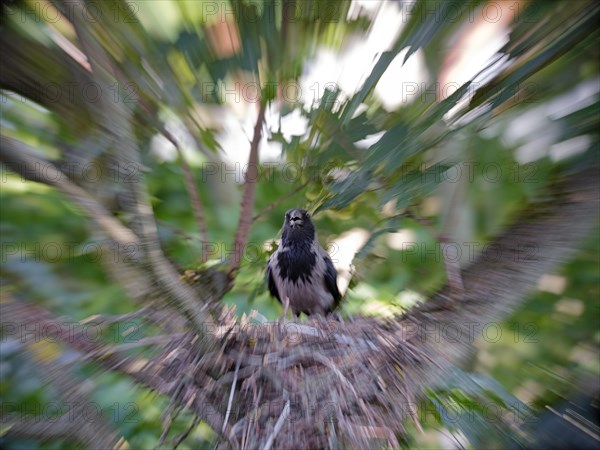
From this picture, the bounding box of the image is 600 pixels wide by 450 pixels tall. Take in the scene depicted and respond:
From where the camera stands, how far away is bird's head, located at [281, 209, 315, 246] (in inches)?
94.7

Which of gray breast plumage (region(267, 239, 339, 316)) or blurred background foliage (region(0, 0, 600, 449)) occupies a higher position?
blurred background foliage (region(0, 0, 600, 449))

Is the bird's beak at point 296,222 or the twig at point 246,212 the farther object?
the bird's beak at point 296,222

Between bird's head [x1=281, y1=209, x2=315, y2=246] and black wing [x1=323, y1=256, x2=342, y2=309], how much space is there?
0.76ft

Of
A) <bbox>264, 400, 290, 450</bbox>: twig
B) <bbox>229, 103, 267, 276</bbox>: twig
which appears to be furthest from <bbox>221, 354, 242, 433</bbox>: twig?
<bbox>229, 103, 267, 276</bbox>: twig

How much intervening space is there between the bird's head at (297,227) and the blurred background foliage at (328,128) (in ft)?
1.80

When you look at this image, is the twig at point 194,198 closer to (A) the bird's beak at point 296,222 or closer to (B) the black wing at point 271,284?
(A) the bird's beak at point 296,222

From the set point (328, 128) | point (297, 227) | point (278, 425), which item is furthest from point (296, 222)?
point (278, 425)

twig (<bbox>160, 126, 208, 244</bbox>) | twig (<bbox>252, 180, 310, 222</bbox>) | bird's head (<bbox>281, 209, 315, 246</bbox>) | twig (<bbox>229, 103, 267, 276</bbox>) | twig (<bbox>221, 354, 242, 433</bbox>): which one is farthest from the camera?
bird's head (<bbox>281, 209, 315, 246</bbox>)

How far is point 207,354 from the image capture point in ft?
4.39

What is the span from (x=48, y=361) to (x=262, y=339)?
67cm

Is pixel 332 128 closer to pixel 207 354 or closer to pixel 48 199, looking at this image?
pixel 207 354

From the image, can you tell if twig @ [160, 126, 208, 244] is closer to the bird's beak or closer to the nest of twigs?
the nest of twigs

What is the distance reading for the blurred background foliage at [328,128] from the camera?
0.91 metres

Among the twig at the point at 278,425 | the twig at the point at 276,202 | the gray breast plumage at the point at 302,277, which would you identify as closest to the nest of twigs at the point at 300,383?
the twig at the point at 278,425
